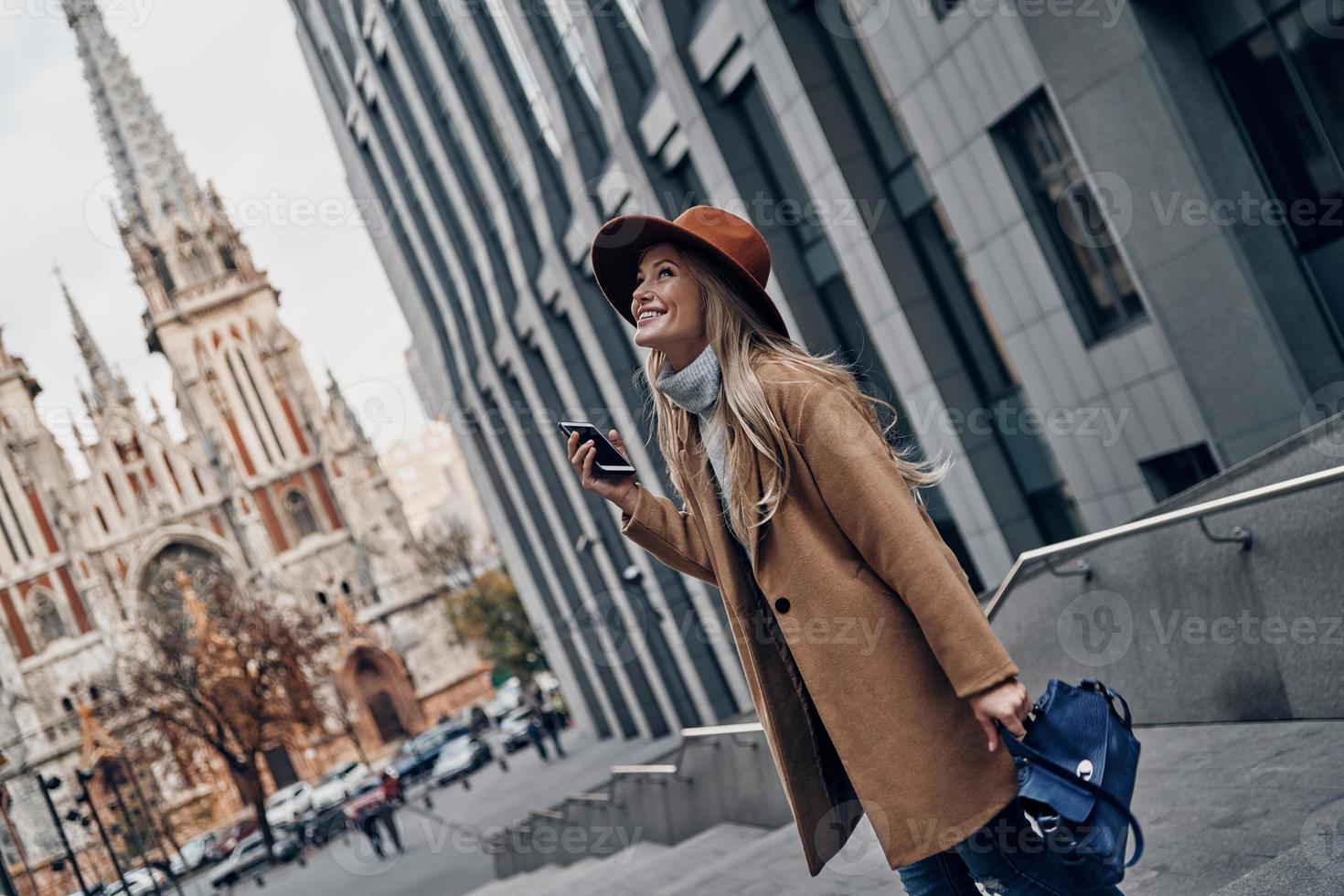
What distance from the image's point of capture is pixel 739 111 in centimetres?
1574

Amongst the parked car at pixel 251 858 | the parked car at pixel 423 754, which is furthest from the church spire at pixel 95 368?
the parked car at pixel 251 858

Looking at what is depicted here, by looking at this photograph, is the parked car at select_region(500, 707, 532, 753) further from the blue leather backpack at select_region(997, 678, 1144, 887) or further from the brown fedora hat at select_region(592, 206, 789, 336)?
the blue leather backpack at select_region(997, 678, 1144, 887)

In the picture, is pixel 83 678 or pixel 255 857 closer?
pixel 255 857

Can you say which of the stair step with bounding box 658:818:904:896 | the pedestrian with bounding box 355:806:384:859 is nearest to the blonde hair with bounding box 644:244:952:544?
the stair step with bounding box 658:818:904:896

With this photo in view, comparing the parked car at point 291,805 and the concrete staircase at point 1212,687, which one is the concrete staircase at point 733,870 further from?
the parked car at point 291,805

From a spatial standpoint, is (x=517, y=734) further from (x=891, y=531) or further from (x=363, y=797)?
(x=891, y=531)

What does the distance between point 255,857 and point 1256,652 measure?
41.1 meters

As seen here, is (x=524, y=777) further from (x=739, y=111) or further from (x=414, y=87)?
(x=739, y=111)

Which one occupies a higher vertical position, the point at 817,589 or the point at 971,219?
the point at 971,219

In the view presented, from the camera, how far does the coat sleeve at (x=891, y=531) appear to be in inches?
101

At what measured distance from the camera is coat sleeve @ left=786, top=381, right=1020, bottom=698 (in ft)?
8.40

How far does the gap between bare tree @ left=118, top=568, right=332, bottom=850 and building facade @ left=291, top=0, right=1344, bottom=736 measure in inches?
933

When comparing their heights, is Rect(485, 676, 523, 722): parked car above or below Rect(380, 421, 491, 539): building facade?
below

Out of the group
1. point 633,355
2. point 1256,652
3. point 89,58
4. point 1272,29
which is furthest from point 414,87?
point 89,58
